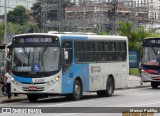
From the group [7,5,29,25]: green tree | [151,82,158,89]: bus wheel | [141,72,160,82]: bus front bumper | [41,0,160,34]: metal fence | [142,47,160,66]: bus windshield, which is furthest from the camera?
[7,5,29,25]: green tree

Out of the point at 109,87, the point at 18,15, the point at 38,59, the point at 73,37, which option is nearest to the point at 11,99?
the point at 38,59

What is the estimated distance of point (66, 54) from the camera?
25188 millimetres

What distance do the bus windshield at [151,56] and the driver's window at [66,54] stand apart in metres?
11.4

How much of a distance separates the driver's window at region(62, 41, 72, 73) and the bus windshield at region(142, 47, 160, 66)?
1140 centimetres

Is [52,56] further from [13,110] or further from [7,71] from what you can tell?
[13,110]

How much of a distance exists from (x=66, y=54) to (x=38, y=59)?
4.07 ft

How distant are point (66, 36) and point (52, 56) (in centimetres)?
130

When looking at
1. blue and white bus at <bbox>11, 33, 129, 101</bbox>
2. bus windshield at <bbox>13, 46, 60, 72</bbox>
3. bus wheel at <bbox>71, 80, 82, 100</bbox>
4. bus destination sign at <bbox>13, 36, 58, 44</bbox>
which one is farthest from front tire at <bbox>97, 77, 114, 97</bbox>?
bus destination sign at <bbox>13, 36, 58, 44</bbox>

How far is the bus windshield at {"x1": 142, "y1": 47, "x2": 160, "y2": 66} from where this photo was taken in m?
36.1

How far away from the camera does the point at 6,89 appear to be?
26266mm

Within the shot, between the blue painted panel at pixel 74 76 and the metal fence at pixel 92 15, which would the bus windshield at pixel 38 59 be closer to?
the blue painted panel at pixel 74 76

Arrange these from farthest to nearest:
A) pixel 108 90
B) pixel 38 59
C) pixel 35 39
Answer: pixel 108 90 → pixel 35 39 → pixel 38 59

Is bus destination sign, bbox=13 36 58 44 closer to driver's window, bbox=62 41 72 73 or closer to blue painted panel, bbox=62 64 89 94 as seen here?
driver's window, bbox=62 41 72 73

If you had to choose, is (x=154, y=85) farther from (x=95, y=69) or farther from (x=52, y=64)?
(x=52, y=64)
